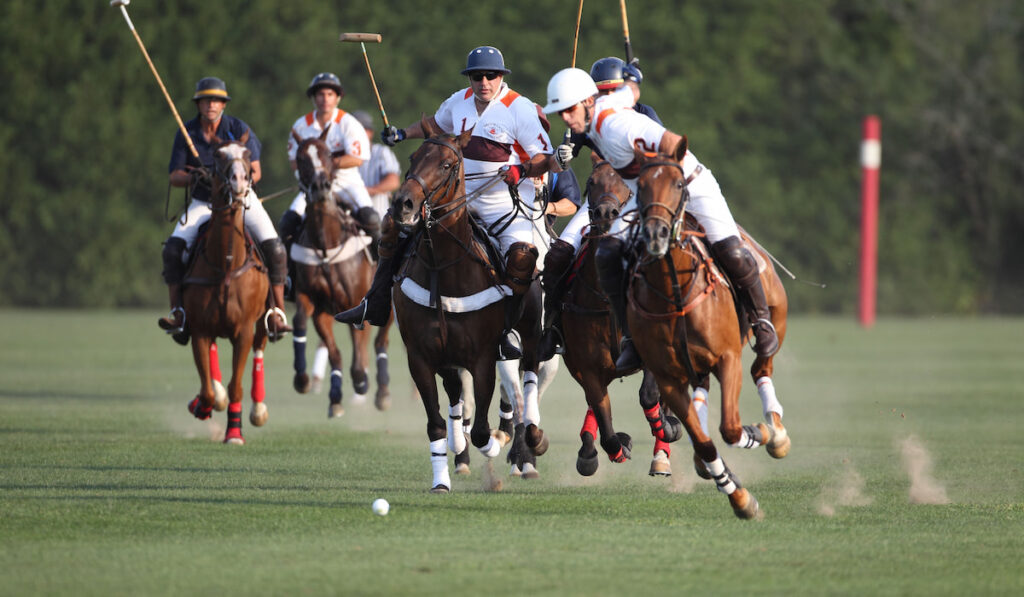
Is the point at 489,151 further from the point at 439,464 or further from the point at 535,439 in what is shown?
the point at 439,464

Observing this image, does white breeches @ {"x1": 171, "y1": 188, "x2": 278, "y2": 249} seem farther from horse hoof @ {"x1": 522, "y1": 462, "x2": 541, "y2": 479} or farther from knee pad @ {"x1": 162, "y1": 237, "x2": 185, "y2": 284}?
horse hoof @ {"x1": 522, "y1": 462, "x2": 541, "y2": 479}

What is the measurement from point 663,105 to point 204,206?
21.4 m

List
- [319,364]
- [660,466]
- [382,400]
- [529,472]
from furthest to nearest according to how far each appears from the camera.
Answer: [319,364], [382,400], [529,472], [660,466]

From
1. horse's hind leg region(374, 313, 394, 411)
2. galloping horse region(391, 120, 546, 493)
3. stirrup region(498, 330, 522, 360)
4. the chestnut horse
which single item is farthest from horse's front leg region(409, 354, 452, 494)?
horse's hind leg region(374, 313, 394, 411)

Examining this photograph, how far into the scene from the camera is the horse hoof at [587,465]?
31.4ft

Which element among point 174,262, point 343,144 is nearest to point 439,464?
point 174,262

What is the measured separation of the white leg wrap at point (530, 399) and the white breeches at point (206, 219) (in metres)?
3.12

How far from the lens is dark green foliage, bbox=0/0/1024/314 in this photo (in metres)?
30.5

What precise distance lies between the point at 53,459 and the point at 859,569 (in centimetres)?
634

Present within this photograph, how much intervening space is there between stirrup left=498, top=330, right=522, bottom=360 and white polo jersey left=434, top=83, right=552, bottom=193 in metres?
1.13

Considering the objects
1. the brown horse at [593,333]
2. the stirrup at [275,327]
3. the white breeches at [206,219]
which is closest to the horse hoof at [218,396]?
the stirrup at [275,327]

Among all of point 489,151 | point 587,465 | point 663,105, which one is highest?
point 663,105

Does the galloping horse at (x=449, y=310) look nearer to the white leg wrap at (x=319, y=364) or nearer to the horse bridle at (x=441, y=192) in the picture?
the horse bridle at (x=441, y=192)

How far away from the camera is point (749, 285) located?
346 inches
